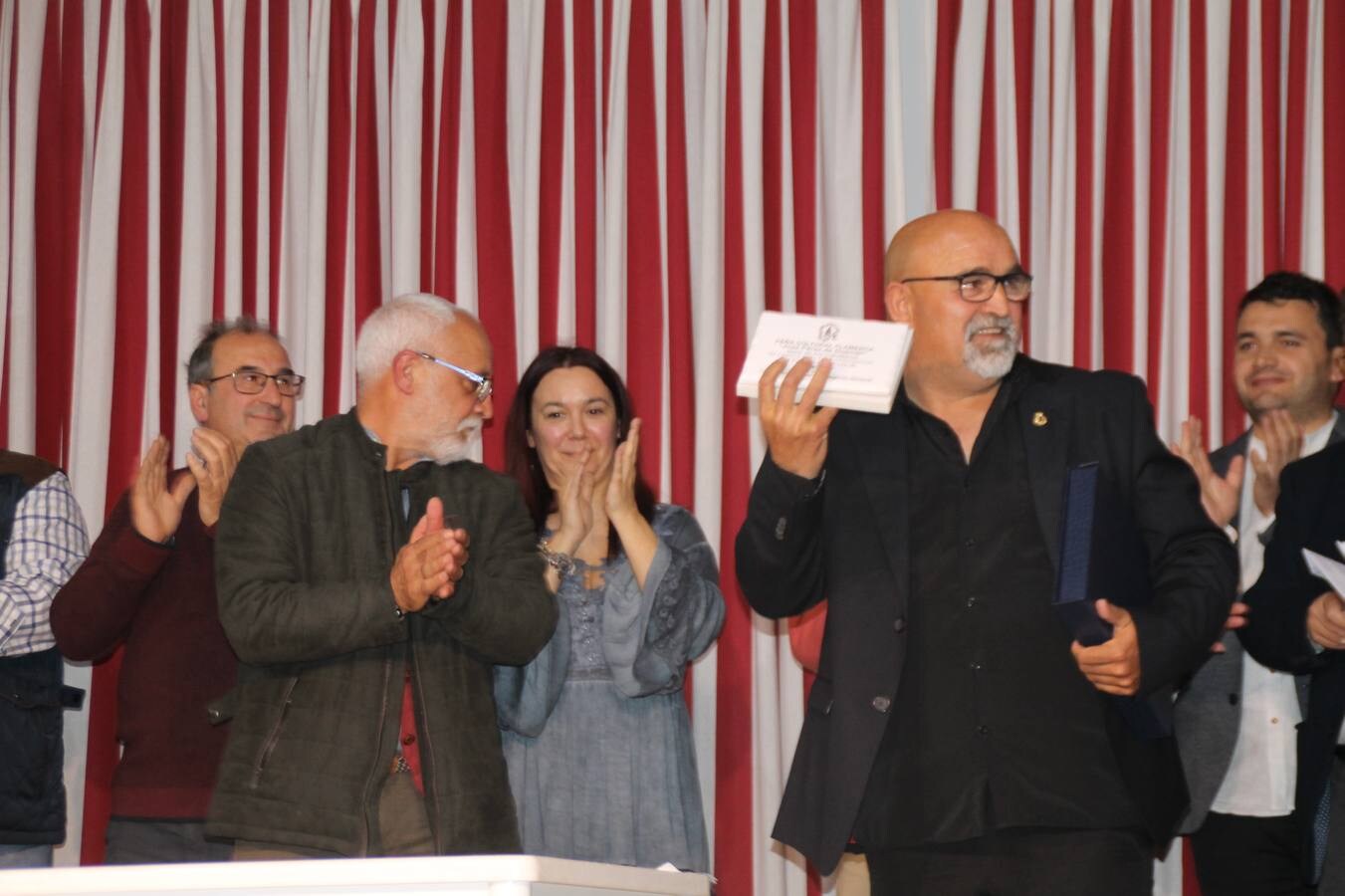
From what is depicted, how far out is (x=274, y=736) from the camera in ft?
8.66

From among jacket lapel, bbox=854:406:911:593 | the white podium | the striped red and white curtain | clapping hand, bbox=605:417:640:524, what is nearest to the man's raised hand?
jacket lapel, bbox=854:406:911:593

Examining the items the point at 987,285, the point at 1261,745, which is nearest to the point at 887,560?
the point at 987,285

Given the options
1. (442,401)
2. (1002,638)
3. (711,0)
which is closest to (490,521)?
(442,401)

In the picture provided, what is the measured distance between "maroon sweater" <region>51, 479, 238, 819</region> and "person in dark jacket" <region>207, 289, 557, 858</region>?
2.25ft

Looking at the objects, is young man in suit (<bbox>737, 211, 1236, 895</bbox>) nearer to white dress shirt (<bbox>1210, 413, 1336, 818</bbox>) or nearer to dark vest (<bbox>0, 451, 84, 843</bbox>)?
white dress shirt (<bbox>1210, 413, 1336, 818</bbox>)

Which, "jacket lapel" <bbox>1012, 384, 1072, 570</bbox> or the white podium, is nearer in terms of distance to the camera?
the white podium

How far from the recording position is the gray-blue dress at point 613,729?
3.40 metres

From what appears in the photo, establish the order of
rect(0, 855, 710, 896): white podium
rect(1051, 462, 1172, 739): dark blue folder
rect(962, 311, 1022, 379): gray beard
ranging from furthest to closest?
rect(962, 311, 1022, 379): gray beard < rect(1051, 462, 1172, 739): dark blue folder < rect(0, 855, 710, 896): white podium

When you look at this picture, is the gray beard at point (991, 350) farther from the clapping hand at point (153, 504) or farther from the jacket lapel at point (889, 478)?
the clapping hand at point (153, 504)

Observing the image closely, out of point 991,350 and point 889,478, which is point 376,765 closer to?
point 889,478

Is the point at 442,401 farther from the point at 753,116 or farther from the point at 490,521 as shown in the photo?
the point at 753,116

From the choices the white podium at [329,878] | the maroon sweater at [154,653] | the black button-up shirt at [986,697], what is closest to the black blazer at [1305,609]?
the black button-up shirt at [986,697]

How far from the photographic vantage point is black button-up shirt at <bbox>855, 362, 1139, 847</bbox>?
2.58 m

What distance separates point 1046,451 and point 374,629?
1224 millimetres
